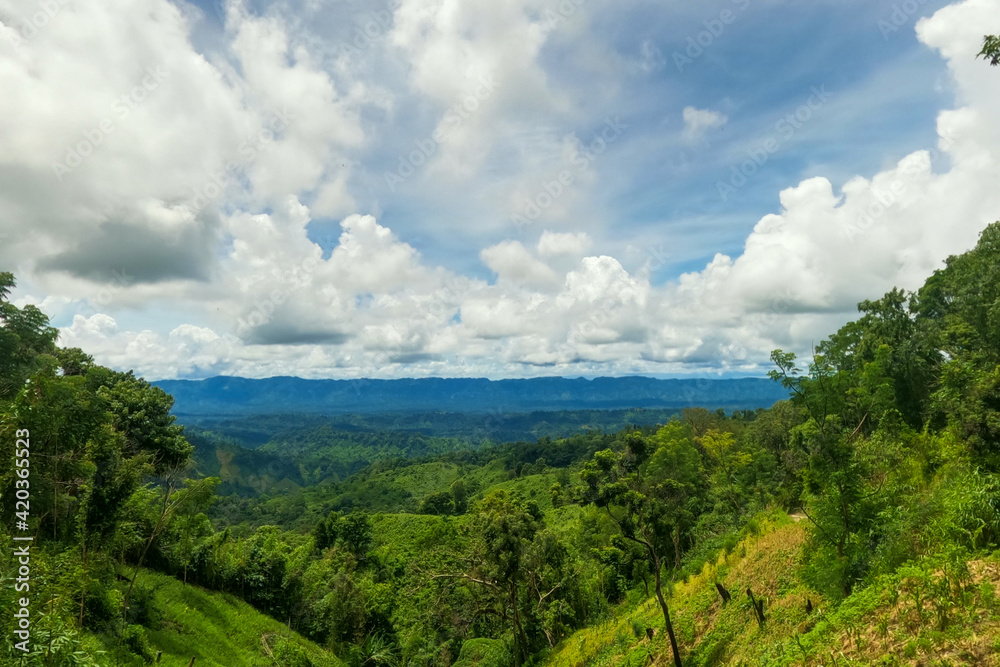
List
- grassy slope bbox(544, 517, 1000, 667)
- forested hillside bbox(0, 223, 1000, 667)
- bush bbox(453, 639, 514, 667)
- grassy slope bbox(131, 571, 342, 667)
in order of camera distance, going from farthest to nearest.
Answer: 1. bush bbox(453, 639, 514, 667)
2. grassy slope bbox(131, 571, 342, 667)
3. forested hillside bbox(0, 223, 1000, 667)
4. grassy slope bbox(544, 517, 1000, 667)

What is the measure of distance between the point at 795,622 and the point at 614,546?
1764 centimetres

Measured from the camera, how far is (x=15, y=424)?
10734 millimetres

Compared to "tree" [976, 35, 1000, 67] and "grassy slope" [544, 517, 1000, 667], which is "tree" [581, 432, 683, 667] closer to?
"grassy slope" [544, 517, 1000, 667]

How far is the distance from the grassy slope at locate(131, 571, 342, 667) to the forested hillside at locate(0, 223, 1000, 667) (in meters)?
0.16

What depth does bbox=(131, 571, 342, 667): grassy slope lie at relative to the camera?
20859 millimetres

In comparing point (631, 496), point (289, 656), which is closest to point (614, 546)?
point (631, 496)

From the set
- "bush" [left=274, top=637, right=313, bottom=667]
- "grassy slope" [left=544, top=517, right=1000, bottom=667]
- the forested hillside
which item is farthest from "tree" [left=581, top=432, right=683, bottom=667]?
"bush" [left=274, top=637, right=313, bottom=667]

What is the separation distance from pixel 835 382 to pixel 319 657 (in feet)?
94.7

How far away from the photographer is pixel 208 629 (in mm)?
23750

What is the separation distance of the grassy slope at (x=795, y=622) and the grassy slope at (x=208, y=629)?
15.0 m

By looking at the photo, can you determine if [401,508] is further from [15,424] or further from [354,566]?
[15,424]

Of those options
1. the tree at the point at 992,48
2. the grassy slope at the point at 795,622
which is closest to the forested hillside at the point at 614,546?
the grassy slope at the point at 795,622

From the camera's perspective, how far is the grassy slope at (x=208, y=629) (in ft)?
68.4

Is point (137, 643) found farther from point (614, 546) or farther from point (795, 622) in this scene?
point (614, 546)
